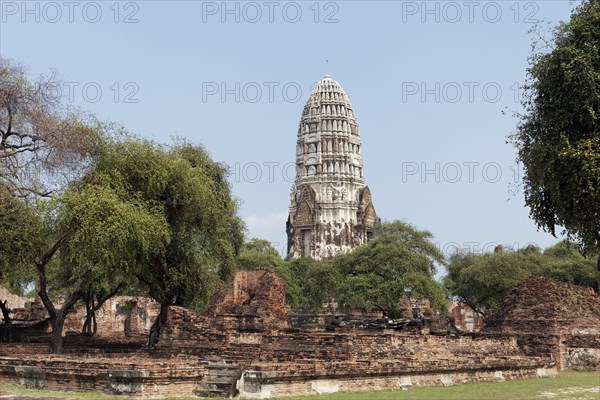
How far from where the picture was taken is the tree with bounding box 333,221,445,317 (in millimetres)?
52125

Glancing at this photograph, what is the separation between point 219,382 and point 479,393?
17.3 ft

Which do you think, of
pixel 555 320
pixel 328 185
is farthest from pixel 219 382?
pixel 328 185

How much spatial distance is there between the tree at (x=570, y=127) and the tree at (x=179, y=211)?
1098cm

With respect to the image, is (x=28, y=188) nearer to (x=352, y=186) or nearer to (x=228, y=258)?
(x=228, y=258)

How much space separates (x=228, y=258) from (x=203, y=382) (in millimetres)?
15355

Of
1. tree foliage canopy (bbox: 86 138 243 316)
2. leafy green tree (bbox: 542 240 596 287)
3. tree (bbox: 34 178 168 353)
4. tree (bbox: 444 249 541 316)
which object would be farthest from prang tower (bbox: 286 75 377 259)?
tree (bbox: 34 178 168 353)

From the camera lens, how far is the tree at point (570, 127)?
1838 centimetres

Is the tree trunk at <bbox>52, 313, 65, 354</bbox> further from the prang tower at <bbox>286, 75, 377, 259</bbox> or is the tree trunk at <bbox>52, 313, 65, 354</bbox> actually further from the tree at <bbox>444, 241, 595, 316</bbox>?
the prang tower at <bbox>286, 75, 377, 259</bbox>

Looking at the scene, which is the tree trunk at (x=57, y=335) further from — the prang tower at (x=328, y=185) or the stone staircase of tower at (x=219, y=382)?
the prang tower at (x=328, y=185)

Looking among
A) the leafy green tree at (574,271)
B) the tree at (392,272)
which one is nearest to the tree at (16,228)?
the tree at (392,272)

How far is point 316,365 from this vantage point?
612 inches

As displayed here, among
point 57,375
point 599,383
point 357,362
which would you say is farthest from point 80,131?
point 599,383

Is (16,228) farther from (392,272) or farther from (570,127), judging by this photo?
(392,272)

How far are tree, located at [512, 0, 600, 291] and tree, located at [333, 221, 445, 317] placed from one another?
3148cm
